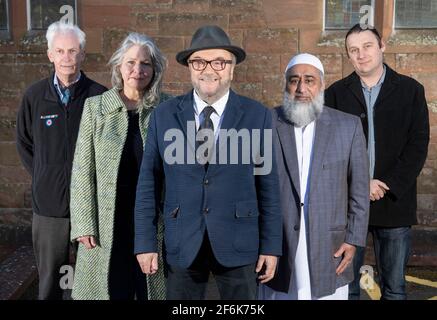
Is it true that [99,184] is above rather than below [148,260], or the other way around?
above

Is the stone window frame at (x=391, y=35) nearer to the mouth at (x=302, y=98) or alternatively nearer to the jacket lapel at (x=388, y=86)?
the jacket lapel at (x=388, y=86)

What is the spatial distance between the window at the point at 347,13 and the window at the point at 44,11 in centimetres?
274

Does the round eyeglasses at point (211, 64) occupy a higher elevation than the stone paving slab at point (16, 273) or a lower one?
higher

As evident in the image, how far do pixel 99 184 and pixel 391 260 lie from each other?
180cm

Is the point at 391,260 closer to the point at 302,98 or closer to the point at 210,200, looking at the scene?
the point at 302,98

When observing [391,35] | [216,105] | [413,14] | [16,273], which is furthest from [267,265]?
[413,14]

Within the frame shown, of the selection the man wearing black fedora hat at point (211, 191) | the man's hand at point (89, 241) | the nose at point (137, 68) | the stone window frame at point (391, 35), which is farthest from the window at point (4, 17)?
the man wearing black fedora hat at point (211, 191)

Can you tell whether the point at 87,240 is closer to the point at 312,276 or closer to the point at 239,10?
the point at 312,276

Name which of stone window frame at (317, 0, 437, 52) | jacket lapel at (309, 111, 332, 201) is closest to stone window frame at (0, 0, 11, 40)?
stone window frame at (317, 0, 437, 52)

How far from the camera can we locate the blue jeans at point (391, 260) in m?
3.74

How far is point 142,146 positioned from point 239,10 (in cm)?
332

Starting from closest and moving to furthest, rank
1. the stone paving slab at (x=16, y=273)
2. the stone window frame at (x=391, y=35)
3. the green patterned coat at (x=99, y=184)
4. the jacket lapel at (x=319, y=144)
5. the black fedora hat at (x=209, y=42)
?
the black fedora hat at (x=209, y=42)
the jacket lapel at (x=319, y=144)
the green patterned coat at (x=99, y=184)
the stone paving slab at (x=16, y=273)
the stone window frame at (x=391, y=35)

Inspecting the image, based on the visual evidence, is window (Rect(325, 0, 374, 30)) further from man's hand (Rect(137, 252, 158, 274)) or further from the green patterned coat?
man's hand (Rect(137, 252, 158, 274))

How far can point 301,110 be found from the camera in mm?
3213
